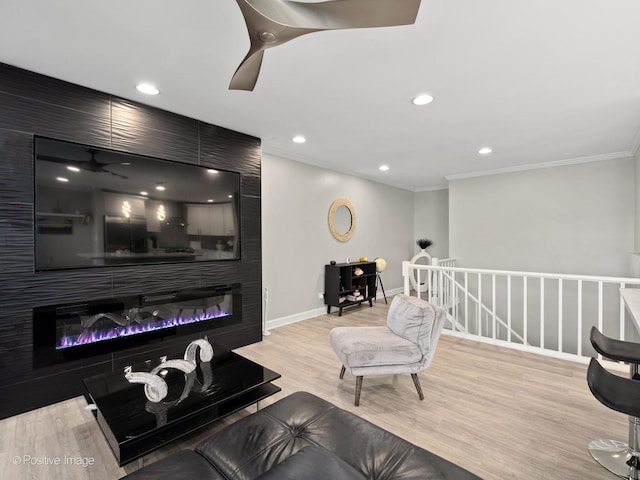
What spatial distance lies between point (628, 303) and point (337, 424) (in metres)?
2.15

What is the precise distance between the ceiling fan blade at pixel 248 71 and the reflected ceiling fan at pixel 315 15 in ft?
0.61

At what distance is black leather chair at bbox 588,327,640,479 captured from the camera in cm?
154

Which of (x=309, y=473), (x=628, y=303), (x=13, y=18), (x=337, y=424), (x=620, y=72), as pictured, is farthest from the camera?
(x=620, y=72)

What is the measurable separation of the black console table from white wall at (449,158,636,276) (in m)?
4.93

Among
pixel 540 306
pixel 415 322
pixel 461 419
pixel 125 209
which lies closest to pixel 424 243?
pixel 540 306

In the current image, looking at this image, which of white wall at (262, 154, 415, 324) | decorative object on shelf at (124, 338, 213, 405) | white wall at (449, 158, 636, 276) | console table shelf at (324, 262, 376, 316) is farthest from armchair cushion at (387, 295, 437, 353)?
white wall at (449, 158, 636, 276)

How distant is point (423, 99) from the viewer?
8.77 ft

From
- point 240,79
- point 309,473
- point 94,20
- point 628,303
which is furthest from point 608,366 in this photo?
point 94,20

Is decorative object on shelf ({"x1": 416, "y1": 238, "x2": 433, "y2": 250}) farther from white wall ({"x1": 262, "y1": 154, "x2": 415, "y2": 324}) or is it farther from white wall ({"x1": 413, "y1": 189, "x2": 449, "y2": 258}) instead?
white wall ({"x1": 262, "y1": 154, "x2": 415, "y2": 324})

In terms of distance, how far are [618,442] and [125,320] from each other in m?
3.63

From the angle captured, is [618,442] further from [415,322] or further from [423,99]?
[423,99]

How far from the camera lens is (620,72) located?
2227mm

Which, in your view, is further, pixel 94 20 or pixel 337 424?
pixel 94 20

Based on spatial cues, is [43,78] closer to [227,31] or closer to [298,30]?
[227,31]
